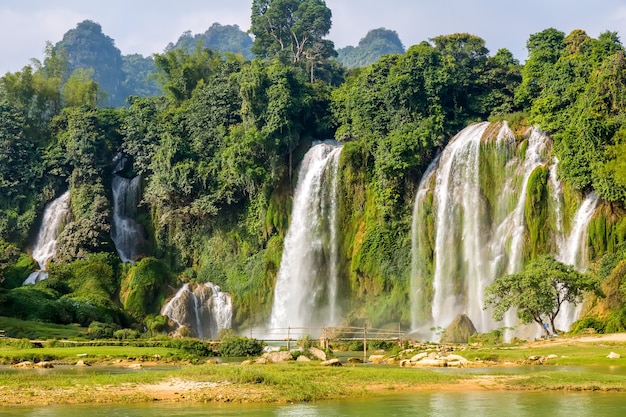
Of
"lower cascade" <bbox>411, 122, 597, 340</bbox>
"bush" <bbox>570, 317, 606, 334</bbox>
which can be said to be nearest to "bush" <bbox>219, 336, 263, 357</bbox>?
"lower cascade" <bbox>411, 122, 597, 340</bbox>

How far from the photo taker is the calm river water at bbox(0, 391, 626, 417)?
1861 centimetres

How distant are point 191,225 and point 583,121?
3034 centimetres

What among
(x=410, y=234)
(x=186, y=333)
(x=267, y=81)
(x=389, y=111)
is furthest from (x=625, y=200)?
(x=267, y=81)

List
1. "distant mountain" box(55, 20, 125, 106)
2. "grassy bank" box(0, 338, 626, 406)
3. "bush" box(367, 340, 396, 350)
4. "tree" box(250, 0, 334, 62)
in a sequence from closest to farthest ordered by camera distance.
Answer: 1. "grassy bank" box(0, 338, 626, 406)
2. "bush" box(367, 340, 396, 350)
3. "tree" box(250, 0, 334, 62)
4. "distant mountain" box(55, 20, 125, 106)

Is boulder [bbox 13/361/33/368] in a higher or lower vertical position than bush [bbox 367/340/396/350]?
lower

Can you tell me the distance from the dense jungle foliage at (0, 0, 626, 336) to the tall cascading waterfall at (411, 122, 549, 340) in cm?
155

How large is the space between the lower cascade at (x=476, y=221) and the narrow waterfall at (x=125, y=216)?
2293cm

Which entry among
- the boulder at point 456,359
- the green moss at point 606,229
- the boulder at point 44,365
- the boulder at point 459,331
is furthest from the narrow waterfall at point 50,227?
the boulder at point 456,359

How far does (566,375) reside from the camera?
24.3 metres

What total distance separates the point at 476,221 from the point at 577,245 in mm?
7111

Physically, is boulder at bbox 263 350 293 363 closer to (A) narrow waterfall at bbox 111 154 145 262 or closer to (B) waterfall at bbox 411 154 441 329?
(B) waterfall at bbox 411 154 441 329

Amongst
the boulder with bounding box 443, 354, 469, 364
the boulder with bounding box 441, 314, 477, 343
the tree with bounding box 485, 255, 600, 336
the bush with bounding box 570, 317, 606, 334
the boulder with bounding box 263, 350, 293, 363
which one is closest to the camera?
the boulder with bounding box 443, 354, 469, 364

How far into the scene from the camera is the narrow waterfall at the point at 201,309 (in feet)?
182

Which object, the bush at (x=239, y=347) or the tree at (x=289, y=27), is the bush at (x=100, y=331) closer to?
the bush at (x=239, y=347)
